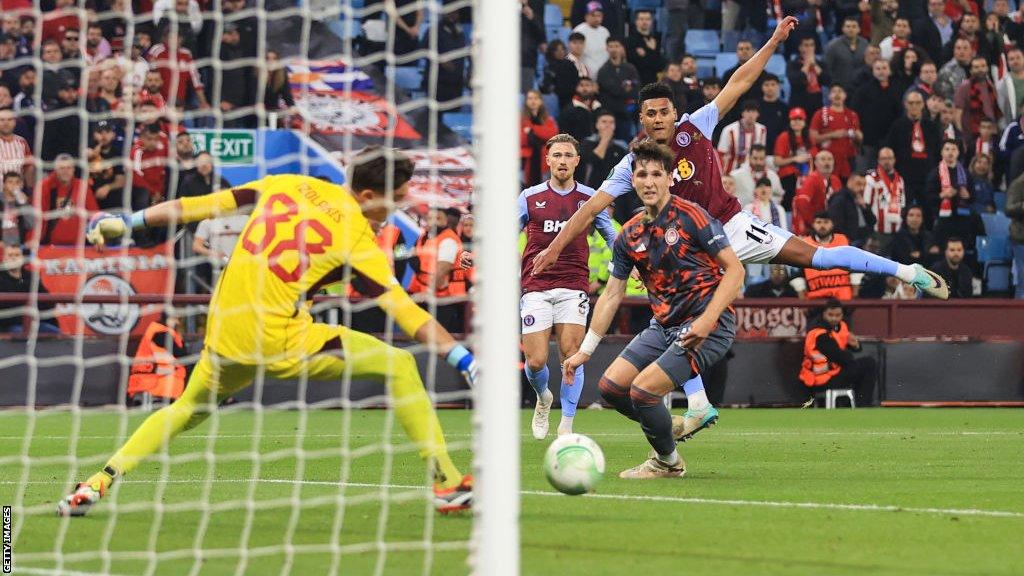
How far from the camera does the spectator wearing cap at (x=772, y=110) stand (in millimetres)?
21625

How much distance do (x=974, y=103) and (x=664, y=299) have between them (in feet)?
46.0

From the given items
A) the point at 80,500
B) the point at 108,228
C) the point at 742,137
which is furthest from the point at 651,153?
the point at 742,137

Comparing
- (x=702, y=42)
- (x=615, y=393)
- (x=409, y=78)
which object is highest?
(x=702, y=42)

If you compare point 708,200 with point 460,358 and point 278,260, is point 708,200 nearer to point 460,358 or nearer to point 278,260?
point 278,260

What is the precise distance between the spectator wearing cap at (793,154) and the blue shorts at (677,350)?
1109 centimetres

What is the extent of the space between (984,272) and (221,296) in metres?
15.5

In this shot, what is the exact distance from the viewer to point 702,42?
2408cm

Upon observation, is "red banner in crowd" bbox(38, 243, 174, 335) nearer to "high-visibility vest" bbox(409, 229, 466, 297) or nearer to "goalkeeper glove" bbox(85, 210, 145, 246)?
"high-visibility vest" bbox(409, 229, 466, 297)

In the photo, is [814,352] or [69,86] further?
[814,352]

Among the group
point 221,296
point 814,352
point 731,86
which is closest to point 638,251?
point 731,86

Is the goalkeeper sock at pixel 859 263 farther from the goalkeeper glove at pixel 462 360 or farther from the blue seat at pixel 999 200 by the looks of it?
the blue seat at pixel 999 200

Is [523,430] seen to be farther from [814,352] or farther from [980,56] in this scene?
[980,56]

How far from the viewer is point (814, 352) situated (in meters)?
18.9

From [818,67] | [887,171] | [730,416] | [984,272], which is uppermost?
[818,67]
